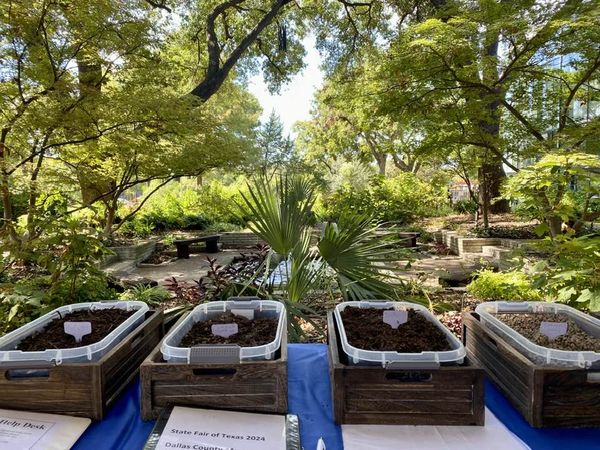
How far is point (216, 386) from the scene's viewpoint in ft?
3.02

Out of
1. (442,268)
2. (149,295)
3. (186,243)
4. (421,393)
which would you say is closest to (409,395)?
(421,393)

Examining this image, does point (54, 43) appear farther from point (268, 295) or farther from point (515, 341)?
point (515, 341)

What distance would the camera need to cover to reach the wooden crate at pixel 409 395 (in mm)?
890

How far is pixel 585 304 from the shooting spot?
4.91 ft

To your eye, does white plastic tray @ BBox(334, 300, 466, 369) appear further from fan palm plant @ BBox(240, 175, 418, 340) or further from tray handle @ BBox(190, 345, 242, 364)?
fan palm plant @ BBox(240, 175, 418, 340)

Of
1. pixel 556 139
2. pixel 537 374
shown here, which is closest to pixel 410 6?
pixel 556 139

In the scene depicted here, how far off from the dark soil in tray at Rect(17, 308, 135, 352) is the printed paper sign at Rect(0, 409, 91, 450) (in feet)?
0.57

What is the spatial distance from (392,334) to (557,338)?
1.49 ft

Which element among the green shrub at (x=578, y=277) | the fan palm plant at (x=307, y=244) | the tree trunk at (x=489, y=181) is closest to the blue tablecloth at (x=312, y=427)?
the green shrub at (x=578, y=277)

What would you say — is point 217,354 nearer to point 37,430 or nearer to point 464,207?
point 37,430

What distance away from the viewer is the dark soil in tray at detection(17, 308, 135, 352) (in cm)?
104

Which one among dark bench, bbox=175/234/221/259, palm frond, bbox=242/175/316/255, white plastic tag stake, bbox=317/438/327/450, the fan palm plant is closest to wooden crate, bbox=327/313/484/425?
white plastic tag stake, bbox=317/438/327/450

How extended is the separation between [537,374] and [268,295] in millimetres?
1215

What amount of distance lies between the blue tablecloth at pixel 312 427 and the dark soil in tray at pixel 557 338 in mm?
189
